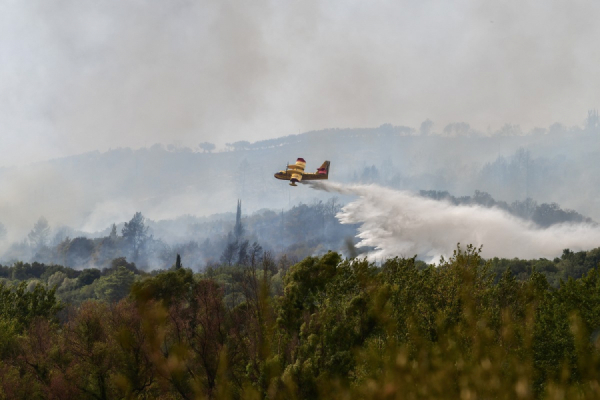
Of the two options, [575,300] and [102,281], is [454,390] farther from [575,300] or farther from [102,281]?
[102,281]

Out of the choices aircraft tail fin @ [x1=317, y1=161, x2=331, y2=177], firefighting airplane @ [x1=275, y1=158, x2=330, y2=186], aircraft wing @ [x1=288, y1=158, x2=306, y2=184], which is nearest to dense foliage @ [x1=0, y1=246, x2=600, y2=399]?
aircraft wing @ [x1=288, y1=158, x2=306, y2=184]

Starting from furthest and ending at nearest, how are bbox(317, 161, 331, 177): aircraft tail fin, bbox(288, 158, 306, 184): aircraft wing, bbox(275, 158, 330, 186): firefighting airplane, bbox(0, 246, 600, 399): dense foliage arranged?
1. bbox(317, 161, 331, 177): aircraft tail fin
2. bbox(275, 158, 330, 186): firefighting airplane
3. bbox(288, 158, 306, 184): aircraft wing
4. bbox(0, 246, 600, 399): dense foliage

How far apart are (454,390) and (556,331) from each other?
1929cm

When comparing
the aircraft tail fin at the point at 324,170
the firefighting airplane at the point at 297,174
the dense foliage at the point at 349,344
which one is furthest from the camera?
the aircraft tail fin at the point at 324,170

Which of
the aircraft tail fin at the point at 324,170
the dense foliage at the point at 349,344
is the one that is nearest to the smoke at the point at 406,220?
the aircraft tail fin at the point at 324,170

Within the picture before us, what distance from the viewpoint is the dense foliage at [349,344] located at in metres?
21.7

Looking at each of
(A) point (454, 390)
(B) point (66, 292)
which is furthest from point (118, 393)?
(B) point (66, 292)

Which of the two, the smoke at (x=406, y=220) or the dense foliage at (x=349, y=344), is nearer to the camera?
the dense foliage at (x=349, y=344)

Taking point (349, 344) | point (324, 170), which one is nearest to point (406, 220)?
point (324, 170)

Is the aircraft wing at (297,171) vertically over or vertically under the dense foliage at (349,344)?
over

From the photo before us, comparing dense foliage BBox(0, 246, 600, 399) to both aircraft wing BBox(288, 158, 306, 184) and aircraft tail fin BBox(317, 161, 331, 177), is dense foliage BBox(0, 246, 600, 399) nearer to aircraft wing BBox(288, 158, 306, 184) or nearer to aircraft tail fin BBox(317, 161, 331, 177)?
aircraft wing BBox(288, 158, 306, 184)

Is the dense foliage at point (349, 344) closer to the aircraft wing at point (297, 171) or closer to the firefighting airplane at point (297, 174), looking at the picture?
the aircraft wing at point (297, 171)

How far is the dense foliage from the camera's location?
71.3ft

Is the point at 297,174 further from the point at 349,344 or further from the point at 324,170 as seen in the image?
the point at 349,344
